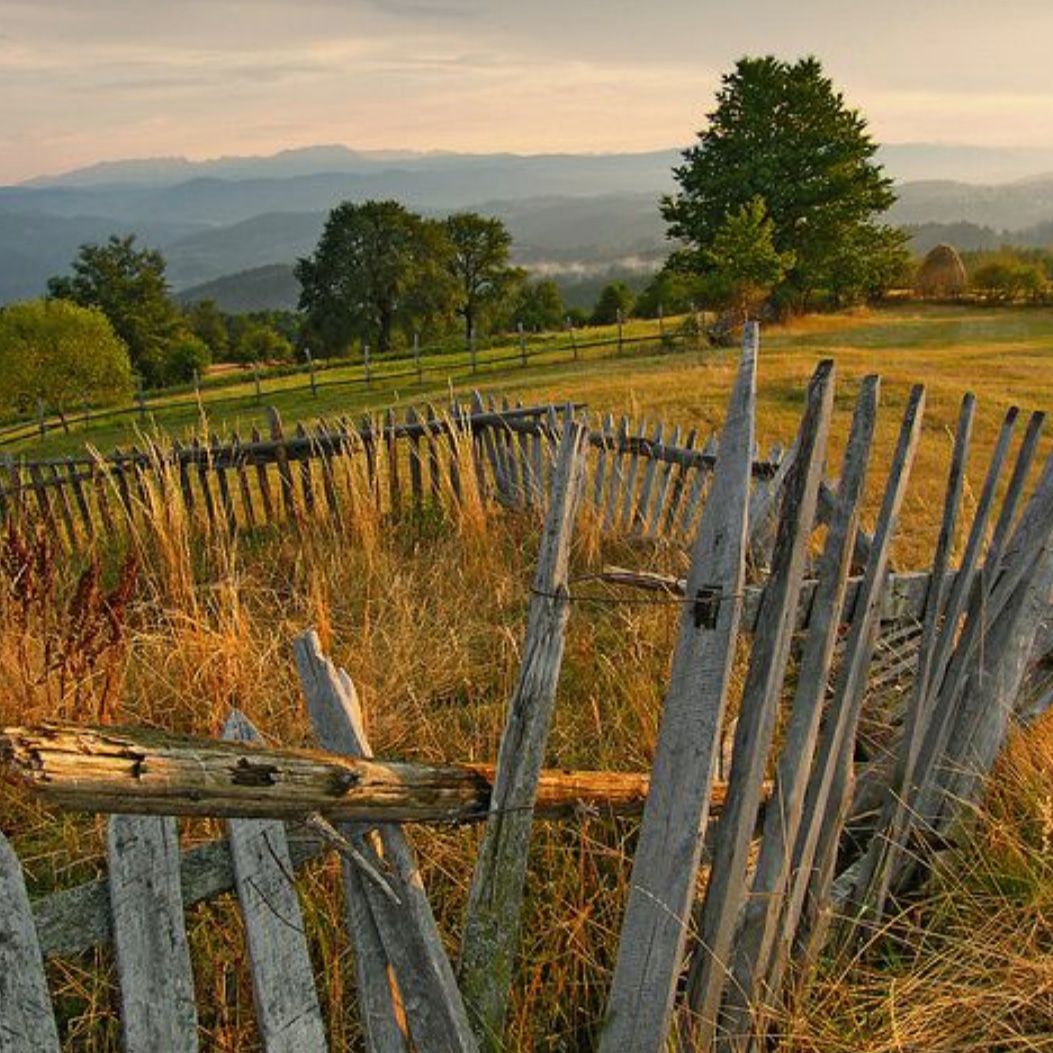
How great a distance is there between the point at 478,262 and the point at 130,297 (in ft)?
64.9

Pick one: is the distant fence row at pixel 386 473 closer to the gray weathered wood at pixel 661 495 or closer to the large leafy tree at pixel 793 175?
the gray weathered wood at pixel 661 495

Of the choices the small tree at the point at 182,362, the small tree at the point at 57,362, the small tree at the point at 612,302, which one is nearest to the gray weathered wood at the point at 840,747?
the small tree at the point at 57,362

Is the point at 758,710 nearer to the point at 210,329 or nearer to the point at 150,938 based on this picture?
the point at 150,938

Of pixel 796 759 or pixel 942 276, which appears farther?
pixel 942 276

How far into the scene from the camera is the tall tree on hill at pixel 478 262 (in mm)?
52281

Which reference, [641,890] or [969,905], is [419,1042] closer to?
[641,890]

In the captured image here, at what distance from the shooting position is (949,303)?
113ft

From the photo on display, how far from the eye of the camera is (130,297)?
4928 centimetres

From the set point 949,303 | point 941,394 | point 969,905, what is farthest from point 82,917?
point 949,303

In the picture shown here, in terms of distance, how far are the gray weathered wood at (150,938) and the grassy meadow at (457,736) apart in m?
0.48

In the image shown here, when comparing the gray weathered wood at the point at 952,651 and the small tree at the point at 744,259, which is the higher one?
the small tree at the point at 744,259

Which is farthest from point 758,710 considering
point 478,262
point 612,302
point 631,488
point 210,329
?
point 210,329

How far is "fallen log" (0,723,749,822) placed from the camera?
1.09m

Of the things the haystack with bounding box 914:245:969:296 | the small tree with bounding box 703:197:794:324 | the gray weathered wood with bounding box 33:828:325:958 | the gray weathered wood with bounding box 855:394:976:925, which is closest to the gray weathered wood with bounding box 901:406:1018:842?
the gray weathered wood with bounding box 855:394:976:925
